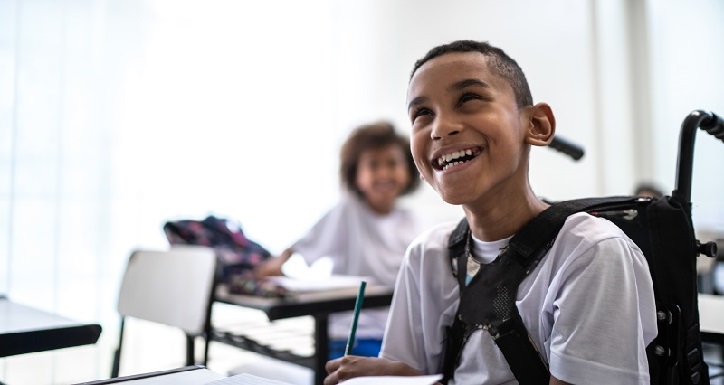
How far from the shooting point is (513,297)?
2.52 ft

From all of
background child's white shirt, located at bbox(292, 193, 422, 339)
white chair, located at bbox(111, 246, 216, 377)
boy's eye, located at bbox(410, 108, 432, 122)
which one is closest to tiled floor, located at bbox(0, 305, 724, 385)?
background child's white shirt, located at bbox(292, 193, 422, 339)

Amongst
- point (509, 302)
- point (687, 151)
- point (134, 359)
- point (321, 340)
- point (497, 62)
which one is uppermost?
point (497, 62)

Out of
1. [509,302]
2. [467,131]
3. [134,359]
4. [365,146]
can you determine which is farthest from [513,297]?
[134,359]

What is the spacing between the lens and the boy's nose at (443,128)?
787 mm

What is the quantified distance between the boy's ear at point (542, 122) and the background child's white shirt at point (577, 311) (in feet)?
0.50

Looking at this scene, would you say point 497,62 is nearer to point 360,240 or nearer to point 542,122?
point 542,122

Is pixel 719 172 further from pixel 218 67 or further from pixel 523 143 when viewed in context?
pixel 523 143

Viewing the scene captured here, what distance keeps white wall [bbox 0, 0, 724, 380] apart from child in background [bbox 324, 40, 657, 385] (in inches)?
70.7

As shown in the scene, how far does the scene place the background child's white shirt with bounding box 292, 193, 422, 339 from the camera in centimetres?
215

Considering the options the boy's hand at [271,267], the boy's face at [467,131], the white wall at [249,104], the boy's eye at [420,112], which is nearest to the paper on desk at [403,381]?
the boy's face at [467,131]

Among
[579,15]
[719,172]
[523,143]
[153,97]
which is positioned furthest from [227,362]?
[719,172]

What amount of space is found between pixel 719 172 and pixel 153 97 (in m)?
3.36

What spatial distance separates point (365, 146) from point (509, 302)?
158 cm

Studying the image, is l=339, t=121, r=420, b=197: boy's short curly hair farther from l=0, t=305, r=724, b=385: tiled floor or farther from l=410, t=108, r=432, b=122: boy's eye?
l=410, t=108, r=432, b=122: boy's eye
